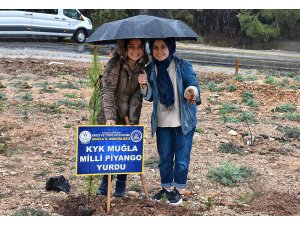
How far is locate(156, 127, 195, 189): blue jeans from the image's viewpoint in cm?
519

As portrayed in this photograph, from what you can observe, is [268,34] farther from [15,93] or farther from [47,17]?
[15,93]

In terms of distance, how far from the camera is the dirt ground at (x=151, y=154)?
5301 millimetres

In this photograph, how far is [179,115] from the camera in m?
5.11

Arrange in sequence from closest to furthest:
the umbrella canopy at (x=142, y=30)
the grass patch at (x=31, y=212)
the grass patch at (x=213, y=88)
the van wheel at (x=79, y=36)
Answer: the umbrella canopy at (x=142, y=30), the grass patch at (x=31, y=212), the grass patch at (x=213, y=88), the van wheel at (x=79, y=36)

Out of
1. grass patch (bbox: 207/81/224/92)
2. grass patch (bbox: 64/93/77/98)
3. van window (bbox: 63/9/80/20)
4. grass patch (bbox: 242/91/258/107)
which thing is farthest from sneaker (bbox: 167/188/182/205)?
van window (bbox: 63/9/80/20)

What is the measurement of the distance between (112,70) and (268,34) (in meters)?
23.4

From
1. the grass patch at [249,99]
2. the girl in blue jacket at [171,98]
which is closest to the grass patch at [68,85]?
the grass patch at [249,99]

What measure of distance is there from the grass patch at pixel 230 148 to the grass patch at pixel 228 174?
3.18 feet

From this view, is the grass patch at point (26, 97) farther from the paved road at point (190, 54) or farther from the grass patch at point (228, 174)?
the paved road at point (190, 54)

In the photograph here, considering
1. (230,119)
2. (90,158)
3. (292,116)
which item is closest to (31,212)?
(90,158)

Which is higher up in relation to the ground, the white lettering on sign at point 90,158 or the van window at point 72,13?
the van window at point 72,13

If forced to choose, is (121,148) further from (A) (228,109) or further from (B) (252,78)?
(B) (252,78)

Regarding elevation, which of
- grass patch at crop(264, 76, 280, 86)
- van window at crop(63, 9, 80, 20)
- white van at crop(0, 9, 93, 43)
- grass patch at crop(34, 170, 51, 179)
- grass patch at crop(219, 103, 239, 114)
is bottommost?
grass patch at crop(34, 170, 51, 179)

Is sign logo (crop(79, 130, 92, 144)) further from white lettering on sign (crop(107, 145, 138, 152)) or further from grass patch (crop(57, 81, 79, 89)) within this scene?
grass patch (crop(57, 81, 79, 89))
